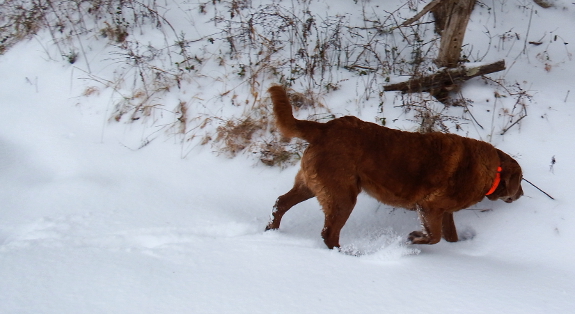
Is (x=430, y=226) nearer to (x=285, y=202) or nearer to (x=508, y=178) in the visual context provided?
(x=508, y=178)

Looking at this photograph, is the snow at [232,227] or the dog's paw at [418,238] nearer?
the snow at [232,227]

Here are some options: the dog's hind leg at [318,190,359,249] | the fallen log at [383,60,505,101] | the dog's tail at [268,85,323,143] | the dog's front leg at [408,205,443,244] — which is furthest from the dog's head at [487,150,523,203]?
the dog's tail at [268,85,323,143]

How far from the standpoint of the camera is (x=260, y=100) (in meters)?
5.07

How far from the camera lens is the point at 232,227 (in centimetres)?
382

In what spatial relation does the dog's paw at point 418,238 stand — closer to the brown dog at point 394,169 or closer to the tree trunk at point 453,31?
the brown dog at point 394,169

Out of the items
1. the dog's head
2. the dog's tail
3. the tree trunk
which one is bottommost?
the dog's head

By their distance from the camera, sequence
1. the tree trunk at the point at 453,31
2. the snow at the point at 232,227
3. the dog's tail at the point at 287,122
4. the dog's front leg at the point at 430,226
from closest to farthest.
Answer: the snow at the point at 232,227 → the dog's tail at the point at 287,122 → the dog's front leg at the point at 430,226 → the tree trunk at the point at 453,31

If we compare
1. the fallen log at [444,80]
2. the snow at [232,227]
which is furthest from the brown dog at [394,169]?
the fallen log at [444,80]

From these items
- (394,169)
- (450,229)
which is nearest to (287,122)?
(394,169)

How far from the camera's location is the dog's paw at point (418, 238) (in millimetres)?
3558

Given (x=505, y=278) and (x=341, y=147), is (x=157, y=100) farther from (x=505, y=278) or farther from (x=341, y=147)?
(x=505, y=278)

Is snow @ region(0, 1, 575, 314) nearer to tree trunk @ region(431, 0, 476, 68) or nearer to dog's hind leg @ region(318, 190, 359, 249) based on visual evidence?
dog's hind leg @ region(318, 190, 359, 249)

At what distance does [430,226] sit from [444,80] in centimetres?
199

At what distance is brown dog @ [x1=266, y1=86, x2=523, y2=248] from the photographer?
334cm
